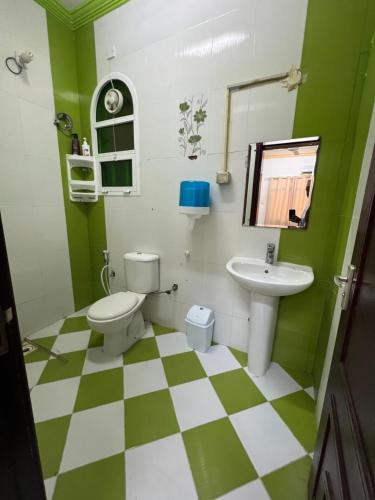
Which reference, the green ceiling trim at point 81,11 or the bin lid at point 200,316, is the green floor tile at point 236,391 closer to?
the bin lid at point 200,316

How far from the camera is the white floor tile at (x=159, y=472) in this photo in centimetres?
92

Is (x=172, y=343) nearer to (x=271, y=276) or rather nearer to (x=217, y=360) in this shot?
(x=217, y=360)

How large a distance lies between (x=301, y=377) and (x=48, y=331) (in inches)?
87.0

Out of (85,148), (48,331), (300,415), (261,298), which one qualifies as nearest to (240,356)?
(300,415)

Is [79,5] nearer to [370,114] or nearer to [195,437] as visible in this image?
[370,114]

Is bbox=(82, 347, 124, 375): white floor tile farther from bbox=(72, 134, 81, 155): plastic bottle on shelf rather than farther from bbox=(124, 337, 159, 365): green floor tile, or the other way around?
bbox=(72, 134, 81, 155): plastic bottle on shelf

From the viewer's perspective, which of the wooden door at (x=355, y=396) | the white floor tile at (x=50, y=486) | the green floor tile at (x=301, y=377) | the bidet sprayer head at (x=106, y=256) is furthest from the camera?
the bidet sprayer head at (x=106, y=256)

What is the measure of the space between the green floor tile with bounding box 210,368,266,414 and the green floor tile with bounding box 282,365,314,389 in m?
0.32

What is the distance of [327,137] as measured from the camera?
4.14ft

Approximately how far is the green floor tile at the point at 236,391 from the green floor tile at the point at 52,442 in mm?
912

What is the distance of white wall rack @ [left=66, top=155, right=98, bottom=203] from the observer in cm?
204

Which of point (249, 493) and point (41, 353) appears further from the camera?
point (41, 353)

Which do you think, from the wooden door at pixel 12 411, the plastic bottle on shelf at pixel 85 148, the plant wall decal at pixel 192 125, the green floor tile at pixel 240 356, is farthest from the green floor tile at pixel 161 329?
the plastic bottle on shelf at pixel 85 148

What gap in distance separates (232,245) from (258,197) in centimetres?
40
